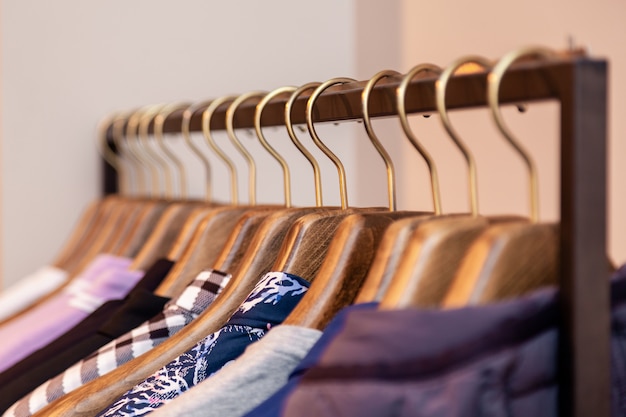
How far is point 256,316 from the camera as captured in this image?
0.67 metres

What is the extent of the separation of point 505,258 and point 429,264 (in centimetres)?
5

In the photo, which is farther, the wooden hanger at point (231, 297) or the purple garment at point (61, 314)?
the purple garment at point (61, 314)

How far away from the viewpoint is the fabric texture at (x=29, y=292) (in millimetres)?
1303

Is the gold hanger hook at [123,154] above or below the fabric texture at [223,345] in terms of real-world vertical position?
above

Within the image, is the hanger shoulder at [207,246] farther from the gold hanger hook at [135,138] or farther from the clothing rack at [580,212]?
the gold hanger hook at [135,138]

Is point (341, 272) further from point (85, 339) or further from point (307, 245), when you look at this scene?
point (85, 339)

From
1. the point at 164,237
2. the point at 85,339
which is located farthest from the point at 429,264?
the point at 164,237

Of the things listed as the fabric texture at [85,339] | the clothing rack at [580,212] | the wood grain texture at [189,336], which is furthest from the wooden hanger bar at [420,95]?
the fabric texture at [85,339]

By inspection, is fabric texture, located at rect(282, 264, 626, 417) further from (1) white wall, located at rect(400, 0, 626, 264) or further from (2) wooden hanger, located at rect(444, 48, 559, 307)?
(1) white wall, located at rect(400, 0, 626, 264)

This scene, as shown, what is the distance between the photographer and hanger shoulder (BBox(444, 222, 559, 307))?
0.50 meters

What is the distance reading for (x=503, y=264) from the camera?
1.66ft

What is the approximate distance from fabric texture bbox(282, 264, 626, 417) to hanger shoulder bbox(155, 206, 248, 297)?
41cm

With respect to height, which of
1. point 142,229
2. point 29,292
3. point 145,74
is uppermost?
point 145,74

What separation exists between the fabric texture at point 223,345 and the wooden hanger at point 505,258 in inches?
7.6
